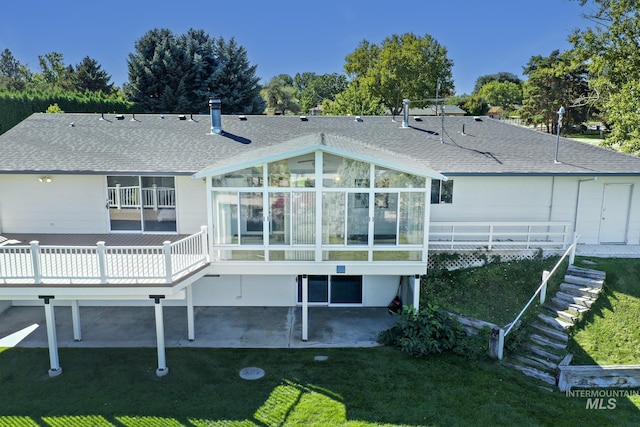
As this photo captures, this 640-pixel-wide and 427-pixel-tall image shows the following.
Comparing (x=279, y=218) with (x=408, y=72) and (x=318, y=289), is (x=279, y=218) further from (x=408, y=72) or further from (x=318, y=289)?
(x=408, y=72)

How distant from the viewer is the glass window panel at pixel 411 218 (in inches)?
405

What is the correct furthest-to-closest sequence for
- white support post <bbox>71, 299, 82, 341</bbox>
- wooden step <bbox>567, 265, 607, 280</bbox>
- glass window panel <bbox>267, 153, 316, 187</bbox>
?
wooden step <bbox>567, 265, 607, 280</bbox> → white support post <bbox>71, 299, 82, 341</bbox> → glass window panel <bbox>267, 153, 316, 187</bbox>

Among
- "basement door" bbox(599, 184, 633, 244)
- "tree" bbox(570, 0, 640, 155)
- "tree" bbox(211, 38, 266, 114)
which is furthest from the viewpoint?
"tree" bbox(211, 38, 266, 114)

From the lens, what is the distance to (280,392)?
28.1 ft

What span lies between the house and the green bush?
0.55 m

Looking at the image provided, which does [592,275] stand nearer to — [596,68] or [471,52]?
[596,68]

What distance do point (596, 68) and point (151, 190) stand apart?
1935cm

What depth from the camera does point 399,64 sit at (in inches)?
1682

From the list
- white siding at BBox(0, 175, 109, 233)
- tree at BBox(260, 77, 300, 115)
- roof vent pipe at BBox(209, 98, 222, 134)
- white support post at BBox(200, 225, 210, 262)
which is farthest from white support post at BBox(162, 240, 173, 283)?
tree at BBox(260, 77, 300, 115)

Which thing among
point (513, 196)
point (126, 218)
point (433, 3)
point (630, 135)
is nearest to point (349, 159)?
point (513, 196)

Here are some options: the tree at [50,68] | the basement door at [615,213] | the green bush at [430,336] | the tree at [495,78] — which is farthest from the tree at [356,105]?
the tree at [495,78]

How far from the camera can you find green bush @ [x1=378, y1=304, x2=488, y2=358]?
988 centimetres

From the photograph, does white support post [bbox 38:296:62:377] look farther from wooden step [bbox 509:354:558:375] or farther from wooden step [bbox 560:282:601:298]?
wooden step [bbox 560:282:601:298]

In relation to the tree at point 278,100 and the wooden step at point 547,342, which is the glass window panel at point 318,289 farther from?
the tree at point 278,100
